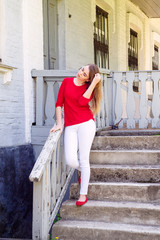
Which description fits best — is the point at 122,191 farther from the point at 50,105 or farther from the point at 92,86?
the point at 50,105

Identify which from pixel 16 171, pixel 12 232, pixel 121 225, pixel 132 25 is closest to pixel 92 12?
pixel 132 25

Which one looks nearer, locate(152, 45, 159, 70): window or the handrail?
the handrail

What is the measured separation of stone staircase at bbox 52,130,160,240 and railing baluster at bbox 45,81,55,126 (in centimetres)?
129

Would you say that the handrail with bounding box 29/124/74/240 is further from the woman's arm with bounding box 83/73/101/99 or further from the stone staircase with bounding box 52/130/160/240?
the woman's arm with bounding box 83/73/101/99

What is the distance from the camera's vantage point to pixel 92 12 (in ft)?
29.9

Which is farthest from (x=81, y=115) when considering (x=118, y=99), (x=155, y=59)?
(x=155, y=59)

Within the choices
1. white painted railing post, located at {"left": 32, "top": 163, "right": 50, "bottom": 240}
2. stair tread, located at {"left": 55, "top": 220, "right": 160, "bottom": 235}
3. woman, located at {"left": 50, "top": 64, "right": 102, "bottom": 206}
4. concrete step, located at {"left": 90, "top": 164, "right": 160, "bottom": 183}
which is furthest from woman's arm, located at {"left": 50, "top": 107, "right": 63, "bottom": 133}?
stair tread, located at {"left": 55, "top": 220, "right": 160, "bottom": 235}

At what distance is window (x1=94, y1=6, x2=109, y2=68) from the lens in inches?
385

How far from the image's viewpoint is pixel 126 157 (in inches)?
188

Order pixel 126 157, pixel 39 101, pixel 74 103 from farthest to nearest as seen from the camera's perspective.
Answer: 1. pixel 39 101
2. pixel 126 157
3. pixel 74 103

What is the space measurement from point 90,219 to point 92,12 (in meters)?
6.34

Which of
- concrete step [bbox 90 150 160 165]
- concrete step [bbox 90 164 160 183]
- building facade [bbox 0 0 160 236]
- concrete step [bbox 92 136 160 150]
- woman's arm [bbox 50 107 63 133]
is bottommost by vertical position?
concrete step [bbox 90 164 160 183]

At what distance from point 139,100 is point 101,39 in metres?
4.31

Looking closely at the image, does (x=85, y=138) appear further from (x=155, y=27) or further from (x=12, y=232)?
(x=155, y=27)
